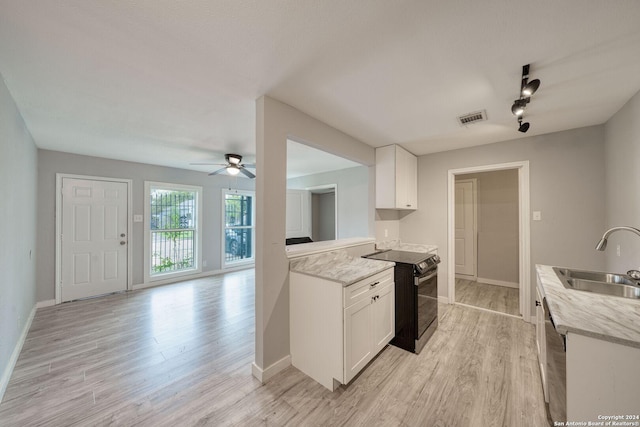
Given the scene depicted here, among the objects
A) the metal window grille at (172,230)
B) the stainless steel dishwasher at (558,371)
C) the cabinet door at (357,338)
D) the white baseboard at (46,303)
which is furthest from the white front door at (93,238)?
the stainless steel dishwasher at (558,371)

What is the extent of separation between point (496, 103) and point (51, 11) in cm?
321

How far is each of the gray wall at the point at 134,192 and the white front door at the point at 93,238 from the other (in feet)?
0.47

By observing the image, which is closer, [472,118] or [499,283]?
[472,118]

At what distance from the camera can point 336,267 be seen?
7.51ft

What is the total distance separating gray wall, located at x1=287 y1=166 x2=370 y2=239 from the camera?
4.79 meters

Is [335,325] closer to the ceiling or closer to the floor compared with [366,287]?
closer to the floor

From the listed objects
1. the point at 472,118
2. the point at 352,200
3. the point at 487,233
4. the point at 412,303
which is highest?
the point at 472,118

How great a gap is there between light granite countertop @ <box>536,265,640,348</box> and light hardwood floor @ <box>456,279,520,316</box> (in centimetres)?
233

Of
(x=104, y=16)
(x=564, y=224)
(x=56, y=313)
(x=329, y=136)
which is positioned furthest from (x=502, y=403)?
(x=56, y=313)

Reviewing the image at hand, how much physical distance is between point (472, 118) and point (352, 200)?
8.98 feet

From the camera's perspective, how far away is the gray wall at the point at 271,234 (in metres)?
2.03

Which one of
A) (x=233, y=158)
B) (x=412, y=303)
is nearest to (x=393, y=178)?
(x=412, y=303)

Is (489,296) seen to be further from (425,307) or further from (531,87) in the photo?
(531,87)

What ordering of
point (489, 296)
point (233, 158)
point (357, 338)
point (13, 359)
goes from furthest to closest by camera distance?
point (489, 296) → point (233, 158) → point (13, 359) → point (357, 338)
